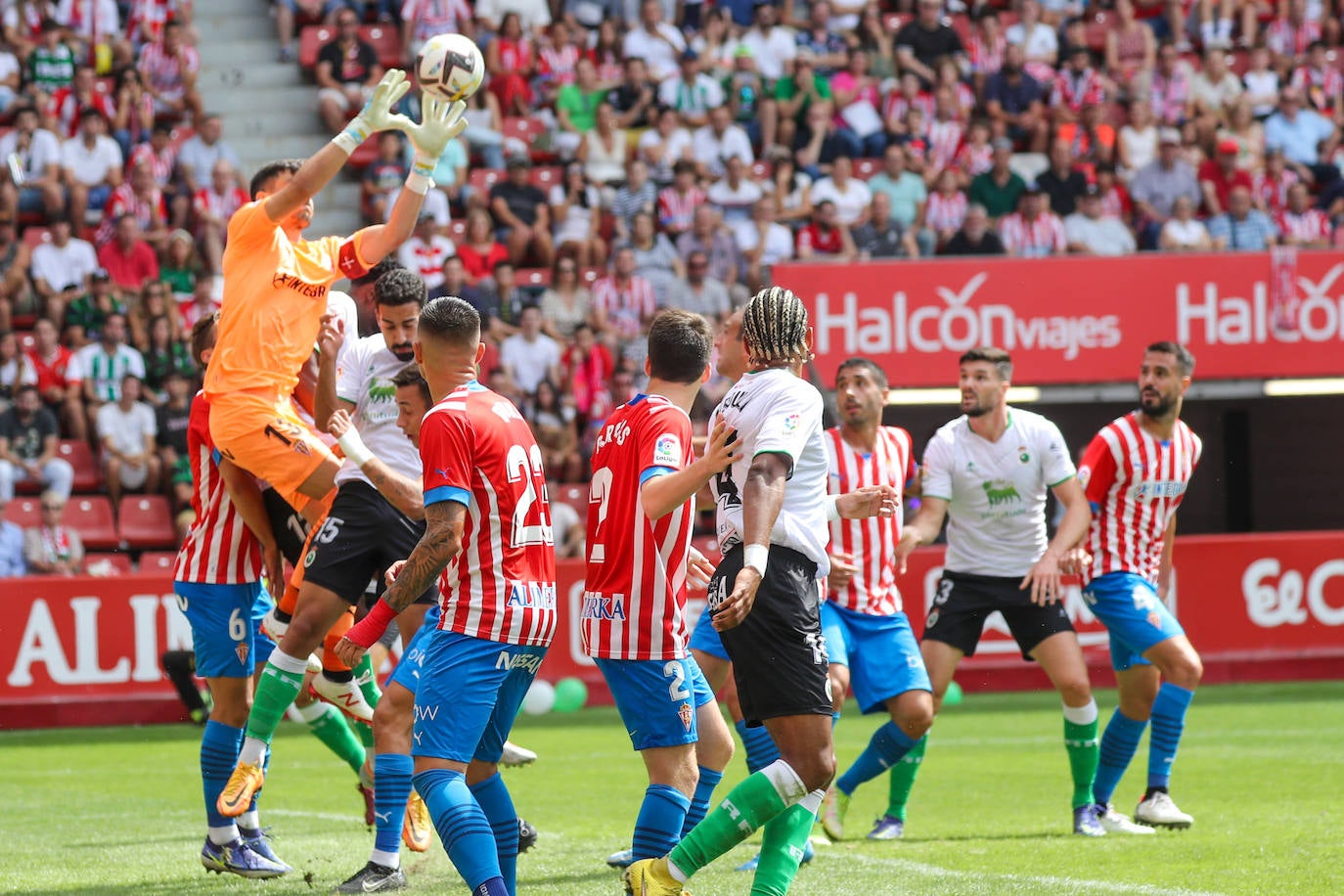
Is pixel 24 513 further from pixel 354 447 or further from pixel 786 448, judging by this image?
pixel 786 448

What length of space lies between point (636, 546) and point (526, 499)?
0.44 m

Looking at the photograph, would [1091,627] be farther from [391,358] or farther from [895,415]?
[391,358]

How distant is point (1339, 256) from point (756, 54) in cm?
754

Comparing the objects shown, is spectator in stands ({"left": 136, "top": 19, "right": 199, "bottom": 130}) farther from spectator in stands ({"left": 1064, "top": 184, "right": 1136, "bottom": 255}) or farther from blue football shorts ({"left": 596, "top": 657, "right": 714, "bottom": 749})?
blue football shorts ({"left": 596, "top": 657, "right": 714, "bottom": 749})

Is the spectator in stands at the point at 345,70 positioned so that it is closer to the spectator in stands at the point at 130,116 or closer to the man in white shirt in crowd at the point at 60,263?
the spectator in stands at the point at 130,116

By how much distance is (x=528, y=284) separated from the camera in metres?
18.5

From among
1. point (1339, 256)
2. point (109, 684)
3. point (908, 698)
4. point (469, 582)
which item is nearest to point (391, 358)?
point (469, 582)

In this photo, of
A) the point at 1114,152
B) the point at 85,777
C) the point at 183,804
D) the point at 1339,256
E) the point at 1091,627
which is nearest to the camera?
the point at 183,804

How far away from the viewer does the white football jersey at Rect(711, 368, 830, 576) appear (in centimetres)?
588

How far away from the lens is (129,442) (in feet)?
54.1

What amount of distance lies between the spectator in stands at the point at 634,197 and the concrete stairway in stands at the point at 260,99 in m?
3.07


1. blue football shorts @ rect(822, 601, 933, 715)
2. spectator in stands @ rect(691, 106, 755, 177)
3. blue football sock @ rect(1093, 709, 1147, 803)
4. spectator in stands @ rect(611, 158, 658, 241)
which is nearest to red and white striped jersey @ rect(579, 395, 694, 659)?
blue football shorts @ rect(822, 601, 933, 715)

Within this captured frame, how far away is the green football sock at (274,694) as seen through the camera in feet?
24.2

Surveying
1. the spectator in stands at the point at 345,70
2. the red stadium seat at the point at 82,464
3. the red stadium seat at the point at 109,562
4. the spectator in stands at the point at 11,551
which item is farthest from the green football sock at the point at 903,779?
the spectator in stands at the point at 345,70
